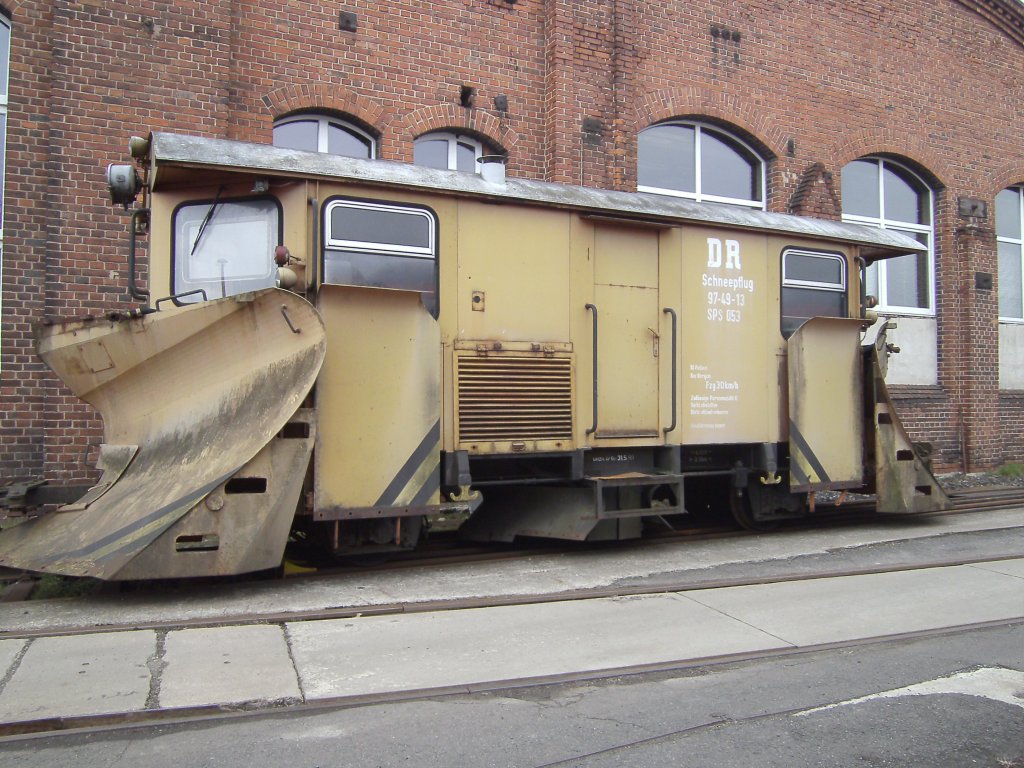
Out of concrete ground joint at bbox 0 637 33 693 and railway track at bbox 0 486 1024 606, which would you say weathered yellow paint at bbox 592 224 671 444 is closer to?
railway track at bbox 0 486 1024 606

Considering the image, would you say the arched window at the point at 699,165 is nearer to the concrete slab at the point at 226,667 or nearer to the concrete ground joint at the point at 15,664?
the concrete slab at the point at 226,667

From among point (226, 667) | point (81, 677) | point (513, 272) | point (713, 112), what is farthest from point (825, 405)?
point (81, 677)

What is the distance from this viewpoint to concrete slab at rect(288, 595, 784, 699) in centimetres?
436

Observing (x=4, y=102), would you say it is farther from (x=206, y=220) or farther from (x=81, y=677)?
(x=81, y=677)

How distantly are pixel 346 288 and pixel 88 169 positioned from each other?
395 cm

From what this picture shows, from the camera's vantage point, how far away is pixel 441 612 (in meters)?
5.52

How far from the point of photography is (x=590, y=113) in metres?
11.1

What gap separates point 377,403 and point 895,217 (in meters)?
11.2

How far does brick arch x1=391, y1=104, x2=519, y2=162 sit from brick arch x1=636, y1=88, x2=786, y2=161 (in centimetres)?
197

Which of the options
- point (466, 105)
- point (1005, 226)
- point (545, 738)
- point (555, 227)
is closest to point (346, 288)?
point (555, 227)

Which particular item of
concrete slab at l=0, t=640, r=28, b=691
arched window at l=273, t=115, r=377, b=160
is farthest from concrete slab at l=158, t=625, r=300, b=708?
arched window at l=273, t=115, r=377, b=160

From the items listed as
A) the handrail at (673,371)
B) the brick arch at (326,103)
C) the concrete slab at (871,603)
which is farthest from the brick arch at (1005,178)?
the brick arch at (326,103)

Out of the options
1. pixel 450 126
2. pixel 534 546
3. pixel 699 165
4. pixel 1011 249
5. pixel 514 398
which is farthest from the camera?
pixel 1011 249

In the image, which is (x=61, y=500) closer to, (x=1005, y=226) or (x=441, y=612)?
(x=441, y=612)
